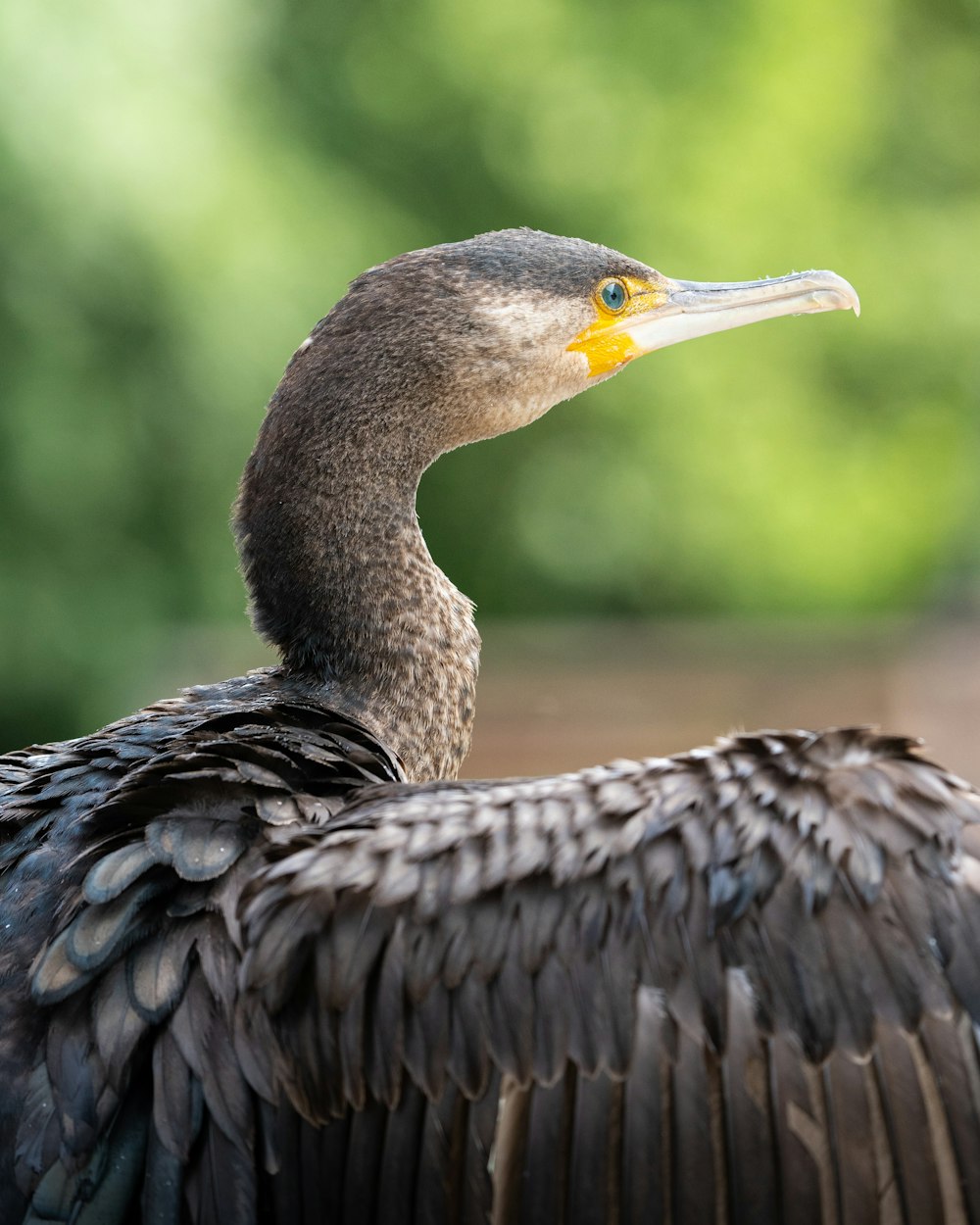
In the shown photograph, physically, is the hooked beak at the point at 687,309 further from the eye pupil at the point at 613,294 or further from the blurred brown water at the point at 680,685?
the blurred brown water at the point at 680,685

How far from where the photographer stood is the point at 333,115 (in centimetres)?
1041

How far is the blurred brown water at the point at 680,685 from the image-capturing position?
752cm

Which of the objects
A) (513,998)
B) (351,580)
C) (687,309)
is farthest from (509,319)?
(513,998)

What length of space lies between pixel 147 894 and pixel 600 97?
29.3ft

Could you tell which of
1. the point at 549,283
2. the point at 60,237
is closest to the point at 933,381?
the point at 60,237

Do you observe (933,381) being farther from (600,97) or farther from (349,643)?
(349,643)

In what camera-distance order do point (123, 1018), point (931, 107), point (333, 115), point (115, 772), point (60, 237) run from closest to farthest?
point (123, 1018) → point (115, 772) → point (60, 237) → point (333, 115) → point (931, 107)

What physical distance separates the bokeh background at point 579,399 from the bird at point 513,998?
16.3 ft

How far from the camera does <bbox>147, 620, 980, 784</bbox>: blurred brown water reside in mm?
7523

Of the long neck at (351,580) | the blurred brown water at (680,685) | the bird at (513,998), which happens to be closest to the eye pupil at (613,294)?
the long neck at (351,580)

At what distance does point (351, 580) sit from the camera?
338 cm

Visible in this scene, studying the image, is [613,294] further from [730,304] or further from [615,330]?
[730,304]

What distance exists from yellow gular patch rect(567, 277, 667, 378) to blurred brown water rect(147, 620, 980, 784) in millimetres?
3685

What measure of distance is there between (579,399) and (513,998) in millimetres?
9030
